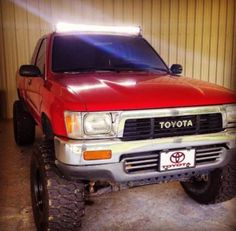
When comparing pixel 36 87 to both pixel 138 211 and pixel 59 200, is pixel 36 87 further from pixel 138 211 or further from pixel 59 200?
pixel 138 211

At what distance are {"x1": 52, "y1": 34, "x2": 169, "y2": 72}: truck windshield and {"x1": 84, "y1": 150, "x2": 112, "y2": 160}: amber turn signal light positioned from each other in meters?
1.16

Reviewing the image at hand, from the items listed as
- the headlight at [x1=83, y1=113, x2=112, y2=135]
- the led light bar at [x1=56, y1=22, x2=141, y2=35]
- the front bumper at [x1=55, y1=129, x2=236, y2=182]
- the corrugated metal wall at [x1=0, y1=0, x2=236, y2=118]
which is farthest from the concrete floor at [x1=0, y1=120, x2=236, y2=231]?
the corrugated metal wall at [x1=0, y1=0, x2=236, y2=118]

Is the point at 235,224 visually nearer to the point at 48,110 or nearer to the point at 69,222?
the point at 69,222

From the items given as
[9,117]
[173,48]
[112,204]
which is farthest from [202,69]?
[112,204]

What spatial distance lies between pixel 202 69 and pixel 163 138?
19.9ft

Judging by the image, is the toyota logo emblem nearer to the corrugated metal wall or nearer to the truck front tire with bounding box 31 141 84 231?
the truck front tire with bounding box 31 141 84 231

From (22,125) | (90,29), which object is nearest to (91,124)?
(90,29)

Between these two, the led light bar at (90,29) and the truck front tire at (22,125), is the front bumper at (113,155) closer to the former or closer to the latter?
the led light bar at (90,29)

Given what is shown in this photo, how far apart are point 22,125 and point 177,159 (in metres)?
3.08

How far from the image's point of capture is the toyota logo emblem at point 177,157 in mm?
2191

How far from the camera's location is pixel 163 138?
2.16 meters

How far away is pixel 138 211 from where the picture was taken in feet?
9.29

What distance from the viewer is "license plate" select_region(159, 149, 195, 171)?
2.17 meters

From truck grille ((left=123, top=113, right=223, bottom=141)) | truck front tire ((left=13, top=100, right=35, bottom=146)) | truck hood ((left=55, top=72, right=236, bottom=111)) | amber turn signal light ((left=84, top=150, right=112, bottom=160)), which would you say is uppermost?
truck hood ((left=55, top=72, right=236, bottom=111))
